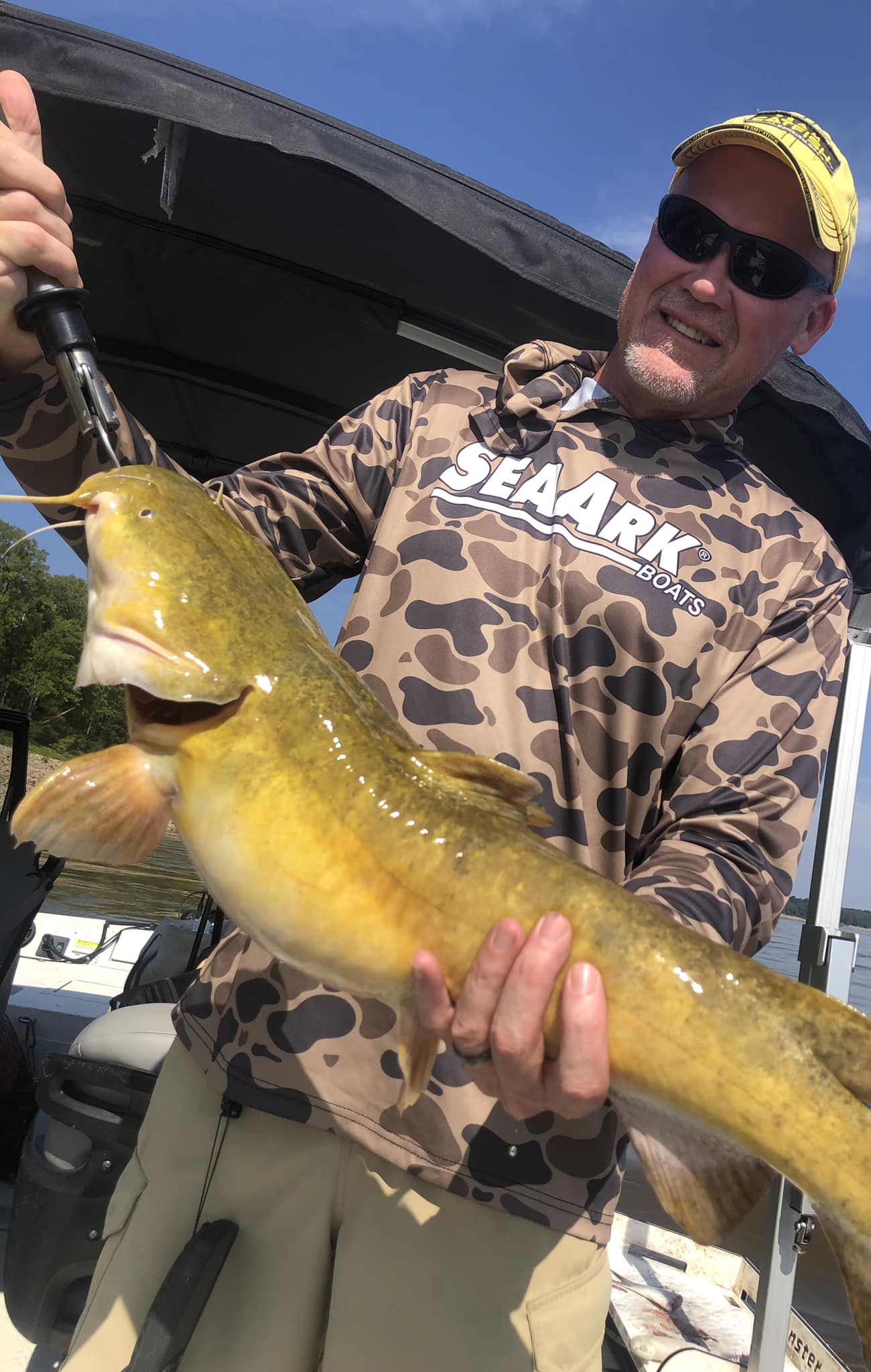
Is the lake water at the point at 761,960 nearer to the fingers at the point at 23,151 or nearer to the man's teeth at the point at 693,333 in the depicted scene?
the fingers at the point at 23,151

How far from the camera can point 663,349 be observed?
8.71 ft

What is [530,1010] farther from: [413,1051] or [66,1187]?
[66,1187]

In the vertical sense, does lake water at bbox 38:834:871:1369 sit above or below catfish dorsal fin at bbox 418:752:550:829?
below

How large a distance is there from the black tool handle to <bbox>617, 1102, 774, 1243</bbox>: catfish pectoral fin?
1866 millimetres

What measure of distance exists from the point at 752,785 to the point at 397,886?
105cm

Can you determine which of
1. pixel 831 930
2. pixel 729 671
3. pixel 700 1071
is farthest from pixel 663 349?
pixel 831 930

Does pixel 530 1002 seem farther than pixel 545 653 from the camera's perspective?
No

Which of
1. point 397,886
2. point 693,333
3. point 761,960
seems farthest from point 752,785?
point 761,960

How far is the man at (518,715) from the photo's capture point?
1.87 m

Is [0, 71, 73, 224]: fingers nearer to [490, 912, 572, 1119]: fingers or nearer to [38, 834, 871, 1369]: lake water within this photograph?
[38, 834, 871, 1369]: lake water

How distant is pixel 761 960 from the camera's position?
736 inches

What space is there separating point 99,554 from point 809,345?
260cm

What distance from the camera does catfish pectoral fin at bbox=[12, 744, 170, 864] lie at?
150 centimetres

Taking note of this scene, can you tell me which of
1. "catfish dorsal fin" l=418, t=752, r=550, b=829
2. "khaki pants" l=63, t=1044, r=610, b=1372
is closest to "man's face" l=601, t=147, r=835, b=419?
"catfish dorsal fin" l=418, t=752, r=550, b=829
